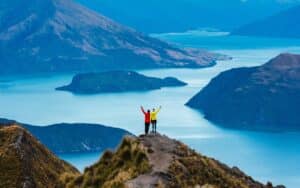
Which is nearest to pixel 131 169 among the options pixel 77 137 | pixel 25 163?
pixel 25 163

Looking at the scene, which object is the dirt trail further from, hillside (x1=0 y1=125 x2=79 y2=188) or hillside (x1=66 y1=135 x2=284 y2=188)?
hillside (x1=0 y1=125 x2=79 y2=188)

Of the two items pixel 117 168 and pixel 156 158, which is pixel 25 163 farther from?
pixel 156 158

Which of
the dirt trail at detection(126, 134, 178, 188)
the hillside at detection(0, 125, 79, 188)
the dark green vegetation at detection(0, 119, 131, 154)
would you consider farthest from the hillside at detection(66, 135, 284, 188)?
the dark green vegetation at detection(0, 119, 131, 154)

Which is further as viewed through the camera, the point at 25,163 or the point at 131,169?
the point at 25,163

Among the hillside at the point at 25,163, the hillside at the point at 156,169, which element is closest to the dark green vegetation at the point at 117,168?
the hillside at the point at 156,169

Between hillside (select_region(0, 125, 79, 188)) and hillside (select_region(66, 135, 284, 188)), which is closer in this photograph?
hillside (select_region(66, 135, 284, 188))
